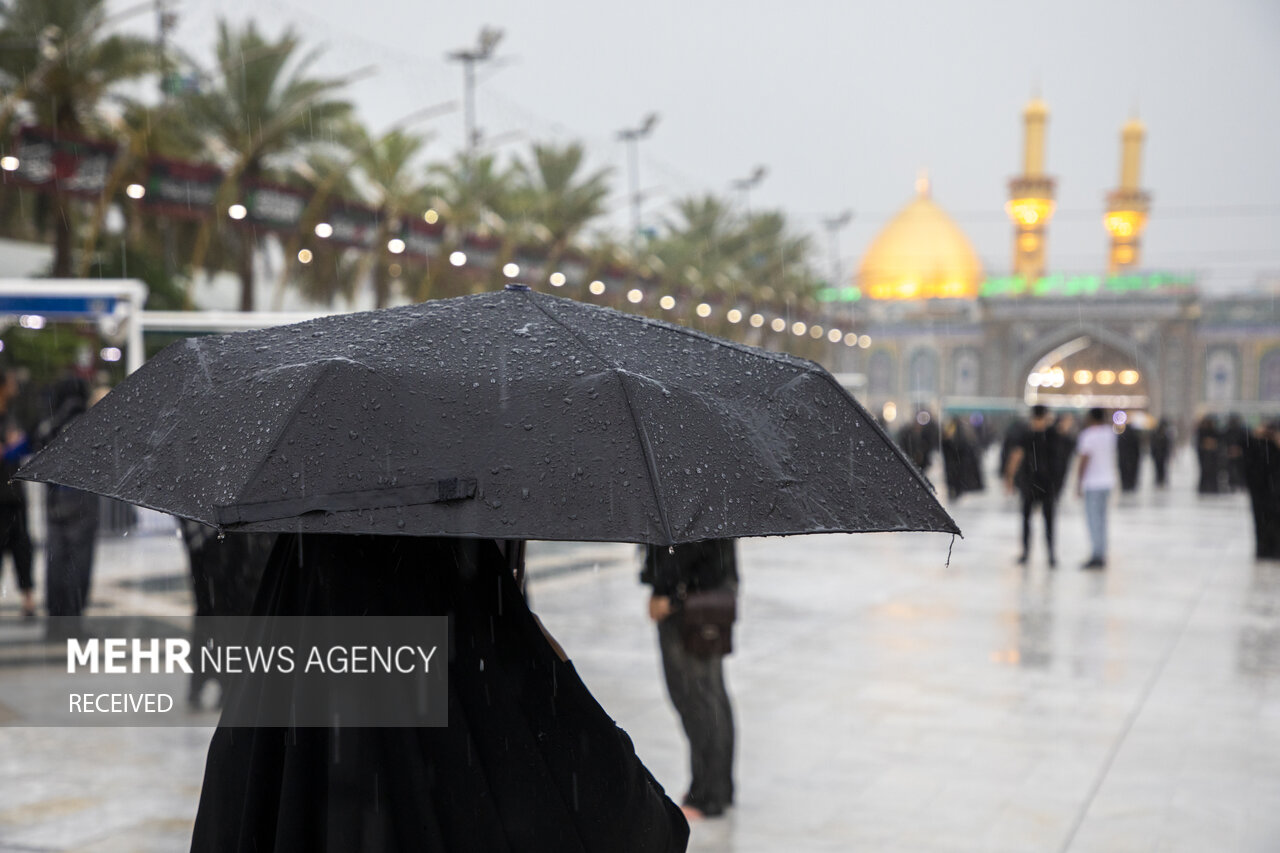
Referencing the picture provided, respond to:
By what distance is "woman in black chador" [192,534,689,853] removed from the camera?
2.21 meters

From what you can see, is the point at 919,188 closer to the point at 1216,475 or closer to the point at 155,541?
the point at 1216,475

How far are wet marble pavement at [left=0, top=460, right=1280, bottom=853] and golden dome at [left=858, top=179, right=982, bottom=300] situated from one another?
234 feet

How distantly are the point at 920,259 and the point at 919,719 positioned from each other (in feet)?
262

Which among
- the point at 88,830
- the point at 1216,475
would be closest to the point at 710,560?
the point at 88,830

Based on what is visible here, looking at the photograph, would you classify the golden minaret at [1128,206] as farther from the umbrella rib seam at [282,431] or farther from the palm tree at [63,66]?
the umbrella rib seam at [282,431]

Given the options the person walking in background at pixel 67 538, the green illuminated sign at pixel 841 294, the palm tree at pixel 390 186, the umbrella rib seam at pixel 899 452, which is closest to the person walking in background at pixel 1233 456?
the palm tree at pixel 390 186

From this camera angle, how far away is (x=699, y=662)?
4.55 meters

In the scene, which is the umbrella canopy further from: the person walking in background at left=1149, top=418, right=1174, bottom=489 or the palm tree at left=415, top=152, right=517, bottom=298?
the person walking in background at left=1149, top=418, right=1174, bottom=489

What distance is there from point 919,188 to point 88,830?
288ft

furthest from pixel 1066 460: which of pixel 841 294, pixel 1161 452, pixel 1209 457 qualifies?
pixel 841 294

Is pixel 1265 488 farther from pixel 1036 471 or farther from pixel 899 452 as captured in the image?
pixel 899 452

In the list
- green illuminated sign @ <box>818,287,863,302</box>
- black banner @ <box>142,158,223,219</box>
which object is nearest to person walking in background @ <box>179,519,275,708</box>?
black banner @ <box>142,158,223,219</box>

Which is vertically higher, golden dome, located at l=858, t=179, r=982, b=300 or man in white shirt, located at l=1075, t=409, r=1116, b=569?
golden dome, located at l=858, t=179, r=982, b=300

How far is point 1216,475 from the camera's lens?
954 inches
